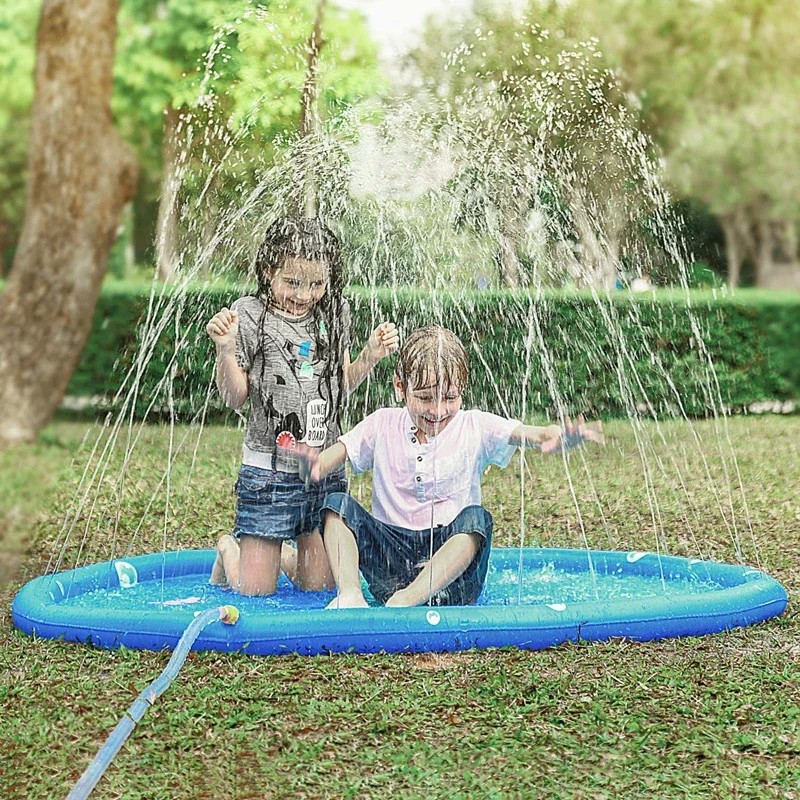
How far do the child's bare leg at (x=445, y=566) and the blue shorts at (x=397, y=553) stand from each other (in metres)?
0.06

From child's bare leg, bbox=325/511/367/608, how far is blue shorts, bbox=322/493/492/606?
1.2 inches

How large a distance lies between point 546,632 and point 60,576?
202cm

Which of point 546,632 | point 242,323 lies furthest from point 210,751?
point 242,323

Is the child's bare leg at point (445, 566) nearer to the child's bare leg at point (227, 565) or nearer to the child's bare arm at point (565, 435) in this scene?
the child's bare arm at point (565, 435)

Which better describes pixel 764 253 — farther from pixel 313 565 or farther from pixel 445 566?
pixel 445 566

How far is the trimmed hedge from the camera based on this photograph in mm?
9922

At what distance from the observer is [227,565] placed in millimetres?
4770

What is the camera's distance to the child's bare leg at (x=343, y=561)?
422cm

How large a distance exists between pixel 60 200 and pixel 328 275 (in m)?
7.45

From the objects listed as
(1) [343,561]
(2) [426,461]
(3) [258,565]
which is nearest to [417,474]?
(2) [426,461]

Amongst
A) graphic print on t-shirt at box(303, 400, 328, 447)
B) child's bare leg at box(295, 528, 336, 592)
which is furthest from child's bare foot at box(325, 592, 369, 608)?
graphic print on t-shirt at box(303, 400, 328, 447)

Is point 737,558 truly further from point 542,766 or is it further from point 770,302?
point 770,302

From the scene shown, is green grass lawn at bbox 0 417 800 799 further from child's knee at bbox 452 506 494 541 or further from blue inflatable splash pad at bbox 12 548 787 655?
child's knee at bbox 452 506 494 541

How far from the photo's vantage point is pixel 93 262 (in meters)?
11.7
